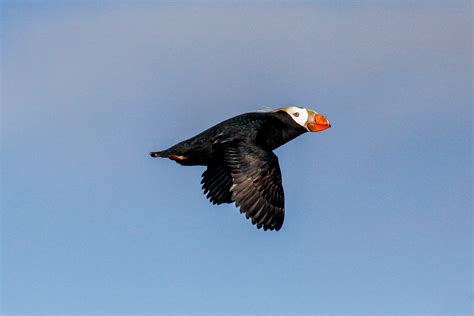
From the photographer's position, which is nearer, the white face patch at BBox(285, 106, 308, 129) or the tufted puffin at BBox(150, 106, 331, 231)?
the tufted puffin at BBox(150, 106, 331, 231)

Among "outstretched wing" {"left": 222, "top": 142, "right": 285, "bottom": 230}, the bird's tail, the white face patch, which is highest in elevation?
the white face patch

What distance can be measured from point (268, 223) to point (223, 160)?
1.11 metres

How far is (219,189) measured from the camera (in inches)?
733

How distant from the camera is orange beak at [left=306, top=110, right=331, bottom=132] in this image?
18781 millimetres

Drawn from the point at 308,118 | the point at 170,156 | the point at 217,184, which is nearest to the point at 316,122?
the point at 308,118

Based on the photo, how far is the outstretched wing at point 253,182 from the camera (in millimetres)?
17234

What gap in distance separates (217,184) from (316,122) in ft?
5.66

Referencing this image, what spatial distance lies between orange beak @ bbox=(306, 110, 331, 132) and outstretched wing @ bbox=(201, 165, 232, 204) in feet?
4.64

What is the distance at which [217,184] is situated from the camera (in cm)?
1864

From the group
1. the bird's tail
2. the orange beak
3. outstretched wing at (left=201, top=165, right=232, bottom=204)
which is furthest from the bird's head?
the bird's tail

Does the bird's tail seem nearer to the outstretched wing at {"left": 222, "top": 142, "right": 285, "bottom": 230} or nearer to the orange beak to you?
the outstretched wing at {"left": 222, "top": 142, "right": 285, "bottom": 230}

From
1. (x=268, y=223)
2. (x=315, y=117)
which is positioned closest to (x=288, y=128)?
(x=315, y=117)

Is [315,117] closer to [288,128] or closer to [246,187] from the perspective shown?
[288,128]

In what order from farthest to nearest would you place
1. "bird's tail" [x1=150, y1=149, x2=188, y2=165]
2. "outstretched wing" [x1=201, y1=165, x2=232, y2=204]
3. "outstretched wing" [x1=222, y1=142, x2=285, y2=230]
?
"outstretched wing" [x1=201, y1=165, x2=232, y2=204] < "bird's tail" [x1=150, y1=149, x2=188, y2=165] < "outstretched wing" [x1=222, y1=142, x2=285, y2=230]
